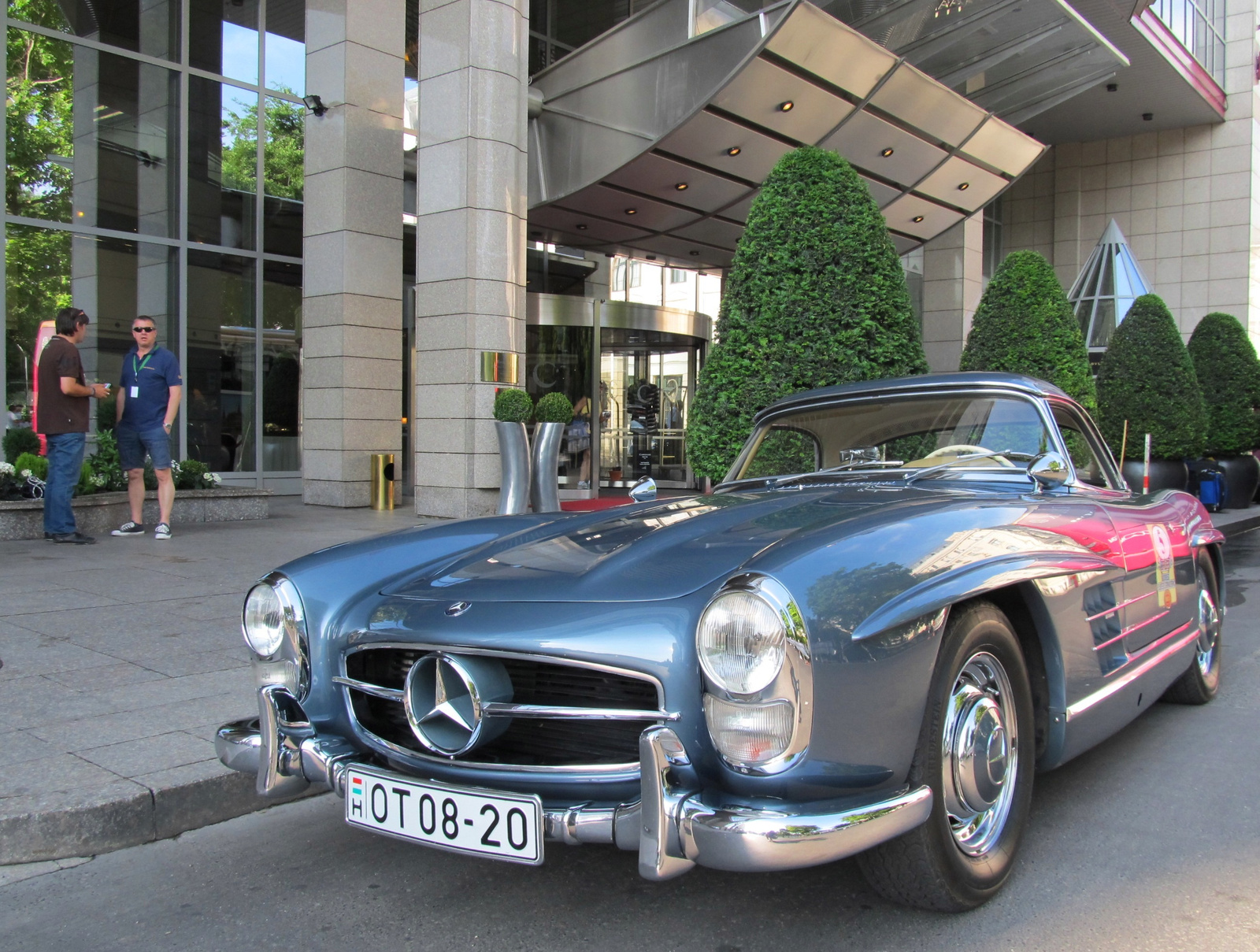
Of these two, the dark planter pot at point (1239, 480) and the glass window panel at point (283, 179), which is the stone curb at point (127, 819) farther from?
the dark planter pot at point (1239, 480)

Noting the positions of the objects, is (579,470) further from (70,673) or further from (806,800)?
(806,800)

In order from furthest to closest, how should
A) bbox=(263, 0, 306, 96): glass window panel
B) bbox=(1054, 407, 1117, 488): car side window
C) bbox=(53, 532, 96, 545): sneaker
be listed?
bbox=(263, 0, 306, 96): glass window panel < bbox=(53, 532, 96, 545): sneaker < bbox=(1054, 407, 1117, 488): car side window

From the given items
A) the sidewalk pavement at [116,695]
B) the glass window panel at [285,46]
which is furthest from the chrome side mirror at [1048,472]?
the glass window panel at [285,46]

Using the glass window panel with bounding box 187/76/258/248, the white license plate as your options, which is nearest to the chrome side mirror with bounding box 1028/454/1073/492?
the white license plate

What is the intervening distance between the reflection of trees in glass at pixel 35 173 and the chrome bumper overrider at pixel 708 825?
1212 cm

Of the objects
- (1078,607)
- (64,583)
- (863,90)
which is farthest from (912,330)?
(863,90)

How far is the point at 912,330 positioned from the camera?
271 inches

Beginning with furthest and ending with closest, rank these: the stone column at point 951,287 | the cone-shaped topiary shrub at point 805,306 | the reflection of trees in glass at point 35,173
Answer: the stone column at point 951,287, the reflection of trees in glass at point 35,173, the cone-shaped topiary shrub at point 805,306

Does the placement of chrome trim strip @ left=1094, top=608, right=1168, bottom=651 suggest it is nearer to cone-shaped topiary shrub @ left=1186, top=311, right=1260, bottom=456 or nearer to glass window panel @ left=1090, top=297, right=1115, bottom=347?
cone-shaped topiary shrub @ left=1186, top=311, right=1260, bottom=456

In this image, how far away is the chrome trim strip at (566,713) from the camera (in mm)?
2072

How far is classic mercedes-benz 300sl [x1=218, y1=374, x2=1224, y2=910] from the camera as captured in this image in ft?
6.54

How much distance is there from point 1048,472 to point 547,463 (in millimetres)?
7615

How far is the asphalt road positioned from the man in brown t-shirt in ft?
18.7

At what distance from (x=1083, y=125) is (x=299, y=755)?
103 ft
